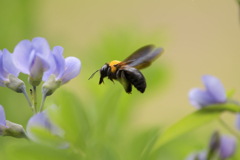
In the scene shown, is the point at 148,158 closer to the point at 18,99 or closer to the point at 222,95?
the point at 222,95

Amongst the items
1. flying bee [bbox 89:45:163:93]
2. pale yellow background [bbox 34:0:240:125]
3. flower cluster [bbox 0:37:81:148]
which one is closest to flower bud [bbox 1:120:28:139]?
flower cluster [bbox 0:37:81:148]

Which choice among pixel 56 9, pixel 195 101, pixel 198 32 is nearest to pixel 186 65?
pixel 198 32

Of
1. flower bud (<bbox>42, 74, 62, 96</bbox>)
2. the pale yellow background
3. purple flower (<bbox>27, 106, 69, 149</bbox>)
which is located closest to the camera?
purple flower (<bbox>27, 106, 69, 149</bbox>)

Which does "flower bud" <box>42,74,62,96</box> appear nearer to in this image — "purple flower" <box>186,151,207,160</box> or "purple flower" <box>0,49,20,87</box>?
"purple flower" <box>0,49,20,87</box>

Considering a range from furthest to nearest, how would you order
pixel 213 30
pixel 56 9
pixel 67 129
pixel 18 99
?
1. pixel 213 30
2. pixel 56 9
3. pixel 18 99
4. pixel 67 129

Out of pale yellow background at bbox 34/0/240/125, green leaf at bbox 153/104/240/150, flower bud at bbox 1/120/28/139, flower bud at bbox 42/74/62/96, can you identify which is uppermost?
flower bud at bbox 42/74/62/96

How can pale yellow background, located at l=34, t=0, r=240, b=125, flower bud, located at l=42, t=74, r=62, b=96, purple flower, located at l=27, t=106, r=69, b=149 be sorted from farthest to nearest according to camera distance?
pale yellow background, located at l=34, t=0, r=240, b=125, flower bud, located at l=42, t=74, r=62, b=96, purple flower, located at l=27, t=106, r=69, b=149

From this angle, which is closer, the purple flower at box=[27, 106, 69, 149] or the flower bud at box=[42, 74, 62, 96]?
the purple flower at box=[27, 106, 69, 149]

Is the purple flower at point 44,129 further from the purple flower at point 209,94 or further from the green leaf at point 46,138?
the purple flower at point 209,94
